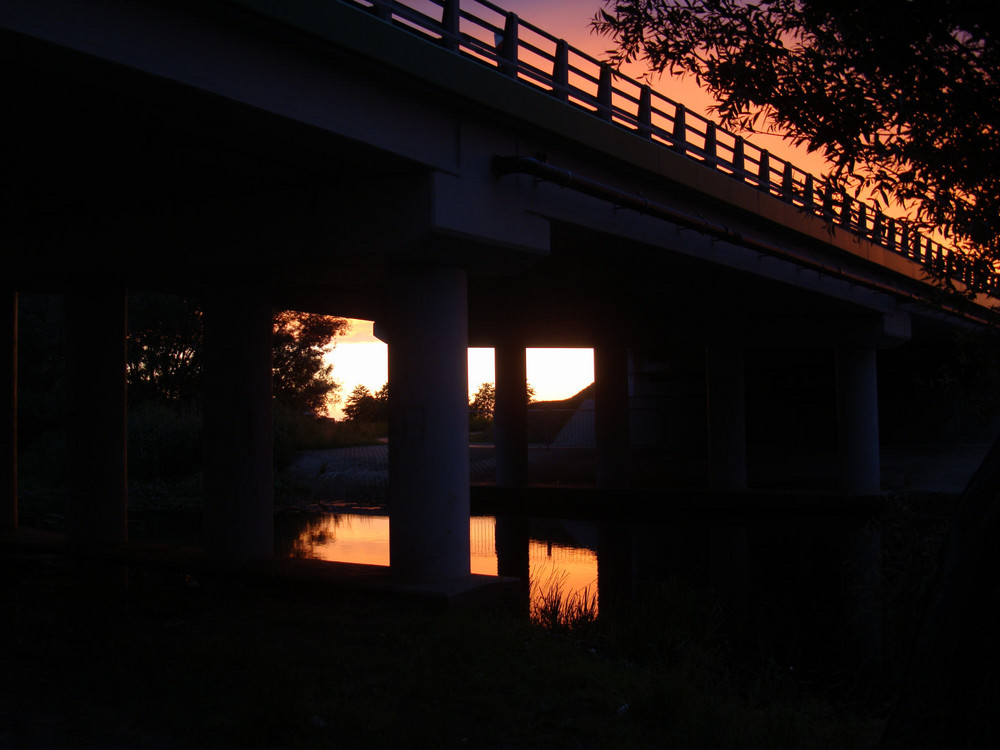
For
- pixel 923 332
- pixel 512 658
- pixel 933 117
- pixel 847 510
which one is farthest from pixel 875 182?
pixel 923 332

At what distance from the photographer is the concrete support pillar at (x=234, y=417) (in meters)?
12.9

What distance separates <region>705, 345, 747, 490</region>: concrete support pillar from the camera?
28531 mm

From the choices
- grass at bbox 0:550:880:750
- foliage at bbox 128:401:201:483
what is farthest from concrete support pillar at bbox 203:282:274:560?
foliage at bbox 128:401:201:483

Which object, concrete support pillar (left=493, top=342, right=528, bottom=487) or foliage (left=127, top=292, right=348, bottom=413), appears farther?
foliage (left=127, top=292, right=348, bottom=413)

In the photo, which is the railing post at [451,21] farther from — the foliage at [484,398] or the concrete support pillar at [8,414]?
the foliage at [484,398]

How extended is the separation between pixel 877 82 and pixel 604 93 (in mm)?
5934

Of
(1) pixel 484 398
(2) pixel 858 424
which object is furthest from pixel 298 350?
(1) pixel 484 398

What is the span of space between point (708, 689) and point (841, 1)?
5340mm

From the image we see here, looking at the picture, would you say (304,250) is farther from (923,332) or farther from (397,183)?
(923,332)

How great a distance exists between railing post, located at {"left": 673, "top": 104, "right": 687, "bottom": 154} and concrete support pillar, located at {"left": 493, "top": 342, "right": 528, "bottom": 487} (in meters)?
16.0

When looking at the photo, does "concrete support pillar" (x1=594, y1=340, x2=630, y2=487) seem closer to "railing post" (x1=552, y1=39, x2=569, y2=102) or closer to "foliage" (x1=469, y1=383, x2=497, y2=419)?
"railing post" (x1=552, y1=39, x2=569, y2=102)

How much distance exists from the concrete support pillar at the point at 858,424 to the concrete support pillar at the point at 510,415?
9500 mm

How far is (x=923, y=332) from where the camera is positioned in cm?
3459

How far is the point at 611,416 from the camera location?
98.7ft
